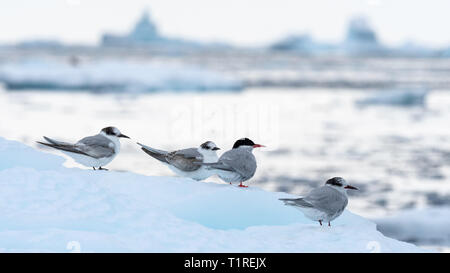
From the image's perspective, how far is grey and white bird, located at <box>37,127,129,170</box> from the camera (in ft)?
17.3

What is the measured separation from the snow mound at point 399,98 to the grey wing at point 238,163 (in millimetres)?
19919

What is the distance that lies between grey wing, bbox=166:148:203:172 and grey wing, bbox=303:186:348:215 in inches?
47.2

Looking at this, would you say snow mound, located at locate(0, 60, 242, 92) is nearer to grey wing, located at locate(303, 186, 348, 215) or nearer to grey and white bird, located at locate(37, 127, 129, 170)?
grey and white bird, located at locate(37, 127, 129, 170)

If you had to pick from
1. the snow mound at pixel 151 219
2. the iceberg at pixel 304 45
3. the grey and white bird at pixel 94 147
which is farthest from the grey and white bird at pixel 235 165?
the iceberg at pixel 304 45

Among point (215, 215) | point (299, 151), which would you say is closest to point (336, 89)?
point (299, 151)

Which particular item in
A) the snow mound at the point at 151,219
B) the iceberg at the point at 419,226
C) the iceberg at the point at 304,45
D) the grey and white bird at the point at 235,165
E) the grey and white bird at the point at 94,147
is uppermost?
the iceberg at the point at 304,45

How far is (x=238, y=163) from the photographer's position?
5.04 m

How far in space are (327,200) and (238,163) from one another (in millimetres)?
911

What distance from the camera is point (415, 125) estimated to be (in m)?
18.5

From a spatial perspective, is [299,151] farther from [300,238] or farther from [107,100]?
[107,100]

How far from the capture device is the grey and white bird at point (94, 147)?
5262 millimetres

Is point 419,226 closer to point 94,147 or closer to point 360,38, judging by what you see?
point 94,147

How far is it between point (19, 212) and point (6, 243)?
0.47 m

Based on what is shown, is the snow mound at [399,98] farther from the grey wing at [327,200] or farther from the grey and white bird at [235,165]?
the grey wing at [327,200]
